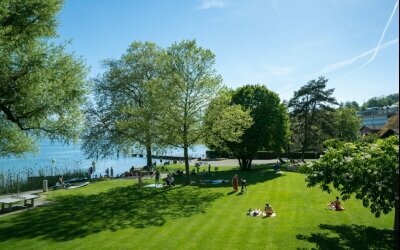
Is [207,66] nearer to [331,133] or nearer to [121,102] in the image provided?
[121,102]

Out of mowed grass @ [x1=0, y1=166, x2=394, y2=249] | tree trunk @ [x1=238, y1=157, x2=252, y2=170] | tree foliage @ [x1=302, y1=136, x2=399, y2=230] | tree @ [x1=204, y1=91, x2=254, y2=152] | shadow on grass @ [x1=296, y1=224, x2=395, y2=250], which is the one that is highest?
tree @ [x1=204, y1=91, x2=254, y2=152]

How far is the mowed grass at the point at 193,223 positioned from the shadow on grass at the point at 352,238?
5cm

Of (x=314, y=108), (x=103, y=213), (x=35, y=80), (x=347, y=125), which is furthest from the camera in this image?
(x=347, y=125)

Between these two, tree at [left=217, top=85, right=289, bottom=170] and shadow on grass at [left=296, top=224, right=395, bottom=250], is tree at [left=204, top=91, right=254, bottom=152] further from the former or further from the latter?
shadow on grass at [left=296, top=224, right=395, bottom=250]

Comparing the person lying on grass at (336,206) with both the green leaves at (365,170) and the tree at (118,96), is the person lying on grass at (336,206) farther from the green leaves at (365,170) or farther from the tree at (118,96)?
the tree at (118,96)

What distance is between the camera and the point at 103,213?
28453 millimetres

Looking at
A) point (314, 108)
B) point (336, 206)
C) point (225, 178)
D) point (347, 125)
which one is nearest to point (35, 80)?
point (336, 206)

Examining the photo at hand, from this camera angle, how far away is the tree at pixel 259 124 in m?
56.7

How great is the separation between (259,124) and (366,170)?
3772cm

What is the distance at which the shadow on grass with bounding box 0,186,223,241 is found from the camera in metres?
23.7

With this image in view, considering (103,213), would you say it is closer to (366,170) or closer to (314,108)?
(366,170)

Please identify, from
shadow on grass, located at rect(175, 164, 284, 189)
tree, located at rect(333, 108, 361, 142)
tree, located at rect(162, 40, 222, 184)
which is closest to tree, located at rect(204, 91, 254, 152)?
tree, located at rect(162, 40, 222, 184)

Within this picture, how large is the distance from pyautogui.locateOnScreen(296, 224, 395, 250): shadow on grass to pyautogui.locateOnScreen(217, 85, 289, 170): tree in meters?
33.6

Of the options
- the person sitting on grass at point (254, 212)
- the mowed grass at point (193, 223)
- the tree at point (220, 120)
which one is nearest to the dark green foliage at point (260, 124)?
the tree at point (220, 120)
